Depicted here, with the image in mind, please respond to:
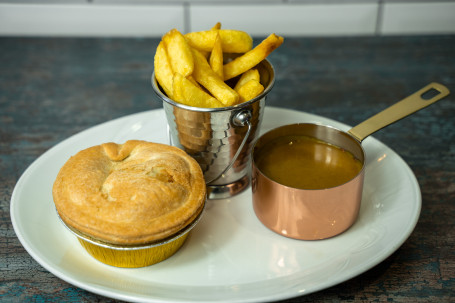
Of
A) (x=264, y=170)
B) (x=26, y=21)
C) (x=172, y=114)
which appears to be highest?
(x=172, y=114)

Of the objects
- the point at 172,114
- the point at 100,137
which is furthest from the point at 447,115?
the point at 100,137

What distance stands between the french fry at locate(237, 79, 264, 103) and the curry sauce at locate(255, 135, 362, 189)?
0.66 ft

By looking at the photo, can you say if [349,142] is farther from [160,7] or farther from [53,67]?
[160,7]

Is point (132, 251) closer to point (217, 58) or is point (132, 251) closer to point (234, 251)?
point (234, 251)

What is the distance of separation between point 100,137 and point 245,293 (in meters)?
1.00

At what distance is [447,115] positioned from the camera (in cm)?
233

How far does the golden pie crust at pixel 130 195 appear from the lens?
1389 mm

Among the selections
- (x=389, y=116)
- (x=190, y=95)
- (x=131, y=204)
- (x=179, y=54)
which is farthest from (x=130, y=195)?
(x=389, y=116)

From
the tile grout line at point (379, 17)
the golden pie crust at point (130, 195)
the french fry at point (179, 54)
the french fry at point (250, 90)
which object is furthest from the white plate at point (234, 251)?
the tile grout line at point (379, 17)

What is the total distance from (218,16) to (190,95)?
2318 mm

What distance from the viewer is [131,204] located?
1409 mm

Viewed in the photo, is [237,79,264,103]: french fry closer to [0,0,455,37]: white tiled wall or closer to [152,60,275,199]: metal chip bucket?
[152,60,275,199]: metal chip bucket

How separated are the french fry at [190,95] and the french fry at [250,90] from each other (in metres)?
0.09

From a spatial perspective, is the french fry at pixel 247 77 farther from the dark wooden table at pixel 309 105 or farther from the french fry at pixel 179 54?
the dark wooden table at pixel 309 105
